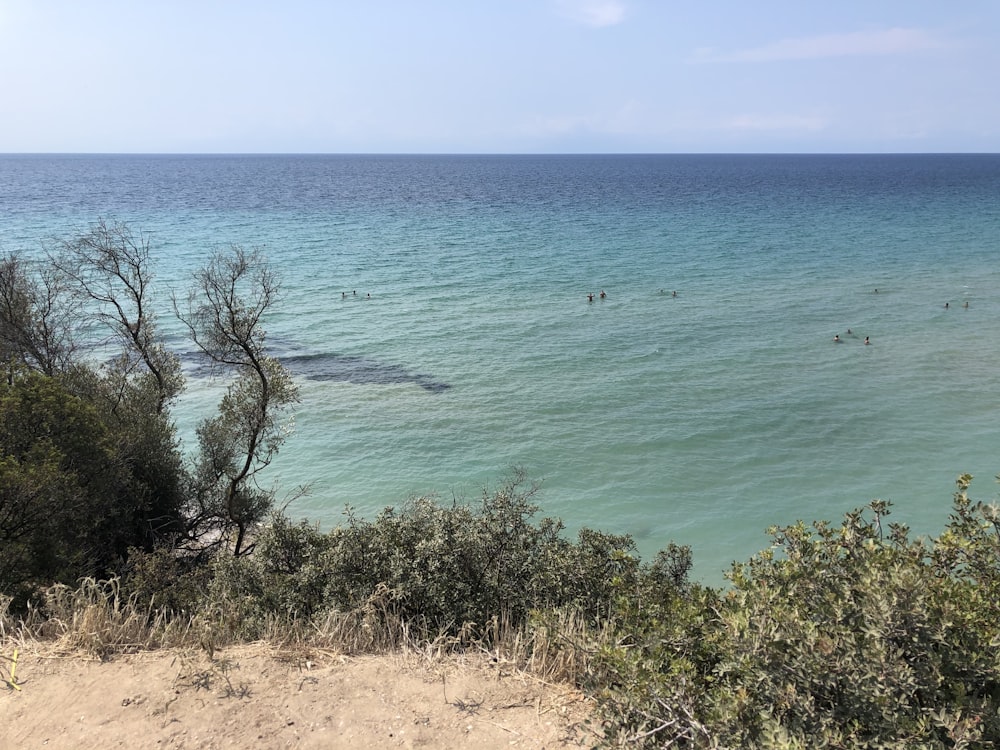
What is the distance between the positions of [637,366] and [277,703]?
2682cm

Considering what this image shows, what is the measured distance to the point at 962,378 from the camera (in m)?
28.6

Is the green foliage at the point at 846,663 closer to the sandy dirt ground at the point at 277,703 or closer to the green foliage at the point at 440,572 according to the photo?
the sandy dirt ground at the point at 277,703

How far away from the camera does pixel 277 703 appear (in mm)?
6590

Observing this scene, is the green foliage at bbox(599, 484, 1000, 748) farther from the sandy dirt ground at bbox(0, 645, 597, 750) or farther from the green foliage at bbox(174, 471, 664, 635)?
the green foliage at bbox(174, 471, 664, 635)

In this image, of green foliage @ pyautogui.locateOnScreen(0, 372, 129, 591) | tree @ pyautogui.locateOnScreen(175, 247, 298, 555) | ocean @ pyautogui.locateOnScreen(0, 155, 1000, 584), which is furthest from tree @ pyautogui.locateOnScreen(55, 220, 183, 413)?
ocean @ pyautogui.locateOnScreen(0, 155, 1000, 584)

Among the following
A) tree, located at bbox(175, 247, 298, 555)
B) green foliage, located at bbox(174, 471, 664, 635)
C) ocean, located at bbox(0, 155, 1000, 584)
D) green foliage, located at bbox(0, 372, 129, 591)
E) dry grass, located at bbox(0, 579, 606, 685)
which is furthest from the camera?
ocean, located at bbox(0, 155, 1000, 584)

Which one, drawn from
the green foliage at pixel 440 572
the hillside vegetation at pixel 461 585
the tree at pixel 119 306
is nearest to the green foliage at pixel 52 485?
the hillside vegetation at pixel 461 585

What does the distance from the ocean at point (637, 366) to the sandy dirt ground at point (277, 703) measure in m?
2.81

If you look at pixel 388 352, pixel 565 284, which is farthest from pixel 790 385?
pixel 565 284

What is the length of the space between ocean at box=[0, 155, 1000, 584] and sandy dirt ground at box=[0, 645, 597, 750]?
9.23 ft

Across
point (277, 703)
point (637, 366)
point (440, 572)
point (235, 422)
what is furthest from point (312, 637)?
point (637, 366)

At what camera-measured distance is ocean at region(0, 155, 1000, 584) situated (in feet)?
65.9

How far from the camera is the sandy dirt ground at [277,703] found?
6.11 metres

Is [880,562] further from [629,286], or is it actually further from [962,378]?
[629,286]
